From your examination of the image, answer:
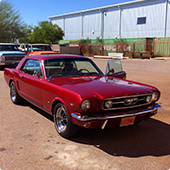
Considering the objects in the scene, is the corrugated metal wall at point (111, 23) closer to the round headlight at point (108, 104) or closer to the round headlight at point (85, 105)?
the round headlight at point (108, 104)

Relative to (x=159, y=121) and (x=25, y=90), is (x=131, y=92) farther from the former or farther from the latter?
(x=25, y=90)

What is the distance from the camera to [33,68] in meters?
5.28

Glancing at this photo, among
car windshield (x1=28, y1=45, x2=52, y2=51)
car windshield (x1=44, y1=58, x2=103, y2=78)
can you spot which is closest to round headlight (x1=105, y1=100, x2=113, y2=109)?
car windshield (x1=44, y1=58, x2=103, y2=78)

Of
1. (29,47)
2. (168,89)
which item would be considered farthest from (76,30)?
(168,89)

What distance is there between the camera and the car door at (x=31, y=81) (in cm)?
475

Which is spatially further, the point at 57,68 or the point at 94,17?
the point at 94,17

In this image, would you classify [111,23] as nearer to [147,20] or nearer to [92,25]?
[92,25]

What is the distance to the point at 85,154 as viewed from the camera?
3.42 meters

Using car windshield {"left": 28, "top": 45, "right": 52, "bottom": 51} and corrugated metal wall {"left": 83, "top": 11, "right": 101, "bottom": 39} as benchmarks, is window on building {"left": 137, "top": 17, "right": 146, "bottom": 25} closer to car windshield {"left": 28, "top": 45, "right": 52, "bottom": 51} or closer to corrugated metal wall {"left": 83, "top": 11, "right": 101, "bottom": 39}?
corrugated metal wall {"left": 83, "top": 11, "right": 101, "bottom": 39}

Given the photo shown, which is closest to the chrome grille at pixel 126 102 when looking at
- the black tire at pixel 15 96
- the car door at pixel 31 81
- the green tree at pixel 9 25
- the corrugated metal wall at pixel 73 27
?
the car door at pixel 31 81

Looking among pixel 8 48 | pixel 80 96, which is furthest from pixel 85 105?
pixel 8 48

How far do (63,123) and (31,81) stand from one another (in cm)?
146

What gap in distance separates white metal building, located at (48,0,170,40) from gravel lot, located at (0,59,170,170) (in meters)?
31.9

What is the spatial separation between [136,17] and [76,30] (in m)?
14.6
